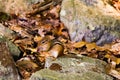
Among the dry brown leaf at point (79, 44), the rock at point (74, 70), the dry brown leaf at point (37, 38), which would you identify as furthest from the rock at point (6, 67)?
the dry brown leaf at point (79, 44)

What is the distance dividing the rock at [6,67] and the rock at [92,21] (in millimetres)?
1297

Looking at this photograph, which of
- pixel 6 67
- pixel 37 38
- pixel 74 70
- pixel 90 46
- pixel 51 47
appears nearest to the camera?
pixel 6 67

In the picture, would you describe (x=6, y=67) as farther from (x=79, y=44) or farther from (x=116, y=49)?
(x=116, y=49)

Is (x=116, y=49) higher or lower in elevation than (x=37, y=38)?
lower

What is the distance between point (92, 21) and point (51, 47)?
2.48 feet

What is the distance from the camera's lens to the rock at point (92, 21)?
441 centimetres

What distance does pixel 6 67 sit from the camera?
3.34 metres

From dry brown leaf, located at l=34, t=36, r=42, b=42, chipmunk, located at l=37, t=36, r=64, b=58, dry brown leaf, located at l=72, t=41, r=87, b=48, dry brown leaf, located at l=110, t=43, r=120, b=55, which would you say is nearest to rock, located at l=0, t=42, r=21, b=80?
chipmunk, located at l=37, t=36, r=64, b=58

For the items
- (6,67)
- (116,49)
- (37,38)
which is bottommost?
(116,49)

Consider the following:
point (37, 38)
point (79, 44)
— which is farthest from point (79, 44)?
point (37, 38)

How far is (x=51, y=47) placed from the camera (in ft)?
13.3

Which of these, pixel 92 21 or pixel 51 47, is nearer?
pixel 51 47

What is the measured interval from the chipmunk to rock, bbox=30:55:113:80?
0.47 ft

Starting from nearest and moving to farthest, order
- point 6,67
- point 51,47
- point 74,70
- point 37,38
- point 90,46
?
point 6,67
point 74,70
point 51,47
point 90,46
point 37,38
